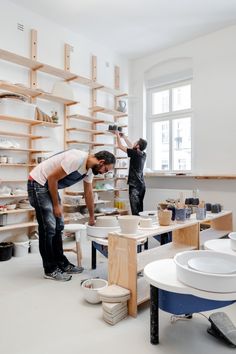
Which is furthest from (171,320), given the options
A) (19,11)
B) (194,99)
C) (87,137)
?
(19,11)

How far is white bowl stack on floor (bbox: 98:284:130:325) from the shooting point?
201cm

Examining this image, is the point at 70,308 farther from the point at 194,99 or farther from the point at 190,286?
the point at 194,99

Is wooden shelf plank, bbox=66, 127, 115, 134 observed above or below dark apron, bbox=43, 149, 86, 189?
above

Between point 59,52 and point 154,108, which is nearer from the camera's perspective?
point 59,52

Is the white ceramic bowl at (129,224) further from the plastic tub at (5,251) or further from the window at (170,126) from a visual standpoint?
the window at (170,126)

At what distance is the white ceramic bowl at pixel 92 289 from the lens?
227 cm

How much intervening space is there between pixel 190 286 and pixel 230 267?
0.81ft

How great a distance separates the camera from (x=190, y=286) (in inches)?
57.1

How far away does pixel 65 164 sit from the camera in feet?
8.53

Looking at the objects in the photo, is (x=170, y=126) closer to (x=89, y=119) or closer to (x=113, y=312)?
(x=89, y=119)

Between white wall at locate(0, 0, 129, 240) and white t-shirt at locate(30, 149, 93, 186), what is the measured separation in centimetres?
138

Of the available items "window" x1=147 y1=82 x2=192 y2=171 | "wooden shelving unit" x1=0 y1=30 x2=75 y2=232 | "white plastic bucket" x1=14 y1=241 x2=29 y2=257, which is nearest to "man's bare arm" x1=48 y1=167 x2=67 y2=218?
"wooden shelving unit" x1=0 y1=30 x2=75 y2=232

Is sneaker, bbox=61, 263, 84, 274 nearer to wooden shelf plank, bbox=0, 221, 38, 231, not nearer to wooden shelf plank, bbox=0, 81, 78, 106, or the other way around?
wooden shelf plank, bbox=0, 221, 38, 231

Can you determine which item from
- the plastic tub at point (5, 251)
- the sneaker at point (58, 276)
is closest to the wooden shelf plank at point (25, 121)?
the plastic tub at point (5, 251)
